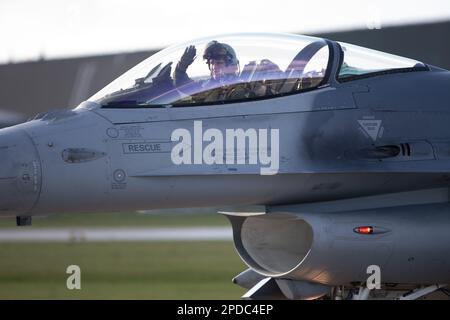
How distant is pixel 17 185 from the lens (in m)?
7.77

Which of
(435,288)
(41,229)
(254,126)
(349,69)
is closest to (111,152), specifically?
(254,126)

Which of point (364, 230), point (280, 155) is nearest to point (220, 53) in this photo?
point (280, 155)

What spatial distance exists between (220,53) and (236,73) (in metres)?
0.23

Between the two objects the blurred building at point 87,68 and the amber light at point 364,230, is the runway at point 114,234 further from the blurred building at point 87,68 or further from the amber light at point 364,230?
the amber light at point 364,230

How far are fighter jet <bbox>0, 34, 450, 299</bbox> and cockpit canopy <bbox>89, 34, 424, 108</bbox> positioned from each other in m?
0.01

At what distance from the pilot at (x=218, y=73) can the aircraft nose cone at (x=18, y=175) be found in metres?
1.46

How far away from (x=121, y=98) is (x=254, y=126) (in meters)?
1.10

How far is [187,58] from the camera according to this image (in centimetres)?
885

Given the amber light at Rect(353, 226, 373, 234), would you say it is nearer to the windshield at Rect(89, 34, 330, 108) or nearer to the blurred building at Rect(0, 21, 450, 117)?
the windshield at Rect(89, 34, 330, 108)

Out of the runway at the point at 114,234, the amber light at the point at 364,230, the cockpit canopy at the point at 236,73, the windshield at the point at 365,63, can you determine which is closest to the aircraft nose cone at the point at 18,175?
the cockpit canopy at the point at 236,73

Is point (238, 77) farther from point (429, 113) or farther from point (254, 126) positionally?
point (429, 113)

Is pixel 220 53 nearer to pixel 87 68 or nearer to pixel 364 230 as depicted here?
pixel 364 230
